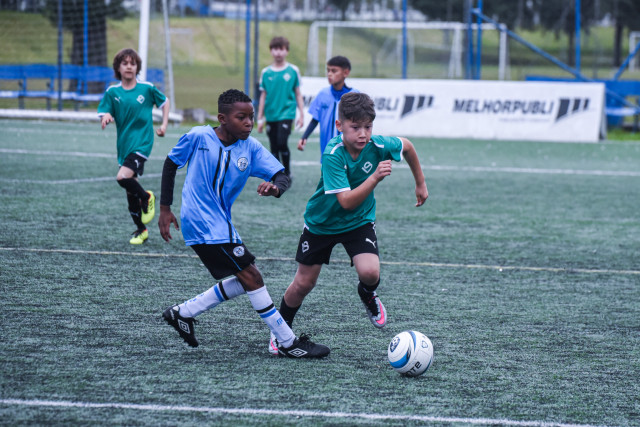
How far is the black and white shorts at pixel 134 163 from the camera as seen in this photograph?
8.90m

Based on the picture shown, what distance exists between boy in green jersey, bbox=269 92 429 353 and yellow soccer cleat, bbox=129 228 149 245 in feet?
10.8

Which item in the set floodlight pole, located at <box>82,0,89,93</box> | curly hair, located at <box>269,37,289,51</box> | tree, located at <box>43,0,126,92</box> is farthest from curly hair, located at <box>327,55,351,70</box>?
tree, located at <box>43,0,126,92</box>

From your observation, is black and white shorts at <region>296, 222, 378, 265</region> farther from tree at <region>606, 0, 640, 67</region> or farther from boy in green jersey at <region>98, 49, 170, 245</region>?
tree at <region>606, 0, 640, 67</region>

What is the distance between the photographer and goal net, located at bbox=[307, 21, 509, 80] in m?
32.5

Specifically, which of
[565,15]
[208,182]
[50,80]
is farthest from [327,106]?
[565,15]

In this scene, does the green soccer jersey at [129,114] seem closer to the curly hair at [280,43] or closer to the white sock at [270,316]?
the curly hair at [280,43]

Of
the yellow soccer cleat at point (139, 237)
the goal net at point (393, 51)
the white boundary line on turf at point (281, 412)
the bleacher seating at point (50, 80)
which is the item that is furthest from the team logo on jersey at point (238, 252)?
the goal net at point (393, 51)

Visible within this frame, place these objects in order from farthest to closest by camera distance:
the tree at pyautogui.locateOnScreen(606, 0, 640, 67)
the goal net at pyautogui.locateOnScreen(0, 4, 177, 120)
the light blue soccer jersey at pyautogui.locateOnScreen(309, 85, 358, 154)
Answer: the tree at pyautogui.locateOnScreen(606, 0, 640, 67) < the goal net at pyautogui.locateOnScreen(0, 4, 177, 120) < the light blue soccer jersey at pyautogui.locateOnScreen(309, 85, 358, 154)

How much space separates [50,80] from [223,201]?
73.0 ft

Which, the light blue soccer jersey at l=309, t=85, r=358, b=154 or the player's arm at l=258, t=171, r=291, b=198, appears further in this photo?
the light blue soccer jersey at l=309, t=85, r=358, b=154

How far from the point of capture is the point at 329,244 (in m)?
5.27

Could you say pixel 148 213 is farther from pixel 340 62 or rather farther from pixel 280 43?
pixel 280 43

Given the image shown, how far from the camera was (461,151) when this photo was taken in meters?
19.2

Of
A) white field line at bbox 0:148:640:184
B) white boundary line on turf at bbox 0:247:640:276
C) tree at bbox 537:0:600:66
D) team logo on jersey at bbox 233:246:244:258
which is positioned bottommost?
white field line at bbox 0:148:640:184
